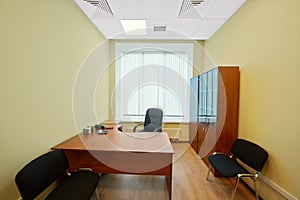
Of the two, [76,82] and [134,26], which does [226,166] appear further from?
[134,26]

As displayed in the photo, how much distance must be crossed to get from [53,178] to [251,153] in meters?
2.31

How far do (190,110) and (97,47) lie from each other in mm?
2709

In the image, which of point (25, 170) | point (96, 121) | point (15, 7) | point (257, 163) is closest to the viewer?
point (25, 170)

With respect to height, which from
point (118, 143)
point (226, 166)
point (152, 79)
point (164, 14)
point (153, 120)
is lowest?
point (226, 166)

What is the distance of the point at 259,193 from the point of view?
2504mm

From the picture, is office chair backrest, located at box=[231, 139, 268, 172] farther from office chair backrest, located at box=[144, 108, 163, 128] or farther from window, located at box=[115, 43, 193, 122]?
window, located at box=[115, 43, 193, 122]

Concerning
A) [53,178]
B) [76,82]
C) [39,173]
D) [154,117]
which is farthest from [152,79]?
[39,173]

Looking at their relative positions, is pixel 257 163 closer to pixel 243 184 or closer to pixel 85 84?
pixel 243 184

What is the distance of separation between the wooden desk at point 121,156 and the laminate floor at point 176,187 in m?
0.34

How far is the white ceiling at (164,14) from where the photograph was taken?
9.96 ft

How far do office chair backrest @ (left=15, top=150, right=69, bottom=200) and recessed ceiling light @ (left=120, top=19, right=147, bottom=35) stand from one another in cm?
281

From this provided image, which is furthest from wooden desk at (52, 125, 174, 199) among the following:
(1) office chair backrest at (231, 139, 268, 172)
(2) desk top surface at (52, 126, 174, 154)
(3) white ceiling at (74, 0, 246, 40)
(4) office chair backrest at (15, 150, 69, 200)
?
(3) white ceiling at (74, 0, 246, 40)

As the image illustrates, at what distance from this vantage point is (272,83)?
2283 mm

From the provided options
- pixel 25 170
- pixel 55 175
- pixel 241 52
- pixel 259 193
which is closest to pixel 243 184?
pixel 259 193
